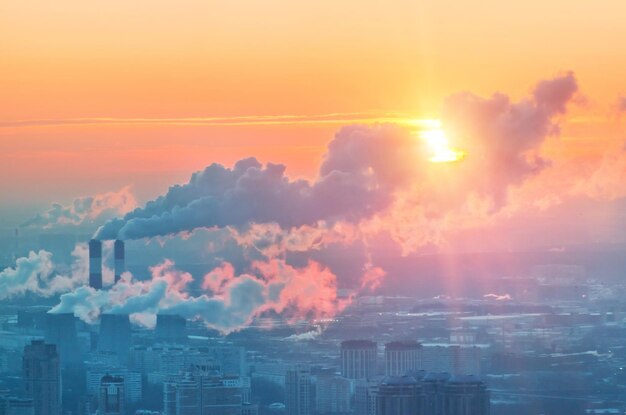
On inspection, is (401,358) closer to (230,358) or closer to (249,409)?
(249,409)

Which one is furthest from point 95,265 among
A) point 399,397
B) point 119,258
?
point 399,397

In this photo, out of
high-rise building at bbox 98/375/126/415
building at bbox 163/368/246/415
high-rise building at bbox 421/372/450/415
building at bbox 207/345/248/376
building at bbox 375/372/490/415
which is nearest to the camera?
high-rise building at bbox 421/372/450/415

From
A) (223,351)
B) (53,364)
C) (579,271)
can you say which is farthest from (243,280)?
(579,271)

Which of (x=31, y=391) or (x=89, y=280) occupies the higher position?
(x=89, y=280)

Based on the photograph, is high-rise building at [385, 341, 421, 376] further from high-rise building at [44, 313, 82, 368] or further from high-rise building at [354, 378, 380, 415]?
high-rise building at [44, 313, 82, 368]

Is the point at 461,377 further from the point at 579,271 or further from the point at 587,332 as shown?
the point at 579,271

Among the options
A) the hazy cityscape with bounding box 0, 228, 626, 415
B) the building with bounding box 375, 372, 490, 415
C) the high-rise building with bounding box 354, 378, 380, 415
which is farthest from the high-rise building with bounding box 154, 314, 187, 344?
the building with bounding box 375, 372, 490, 415

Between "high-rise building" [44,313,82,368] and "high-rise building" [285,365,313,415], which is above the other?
"high-rise building" [44,313,82,368]
